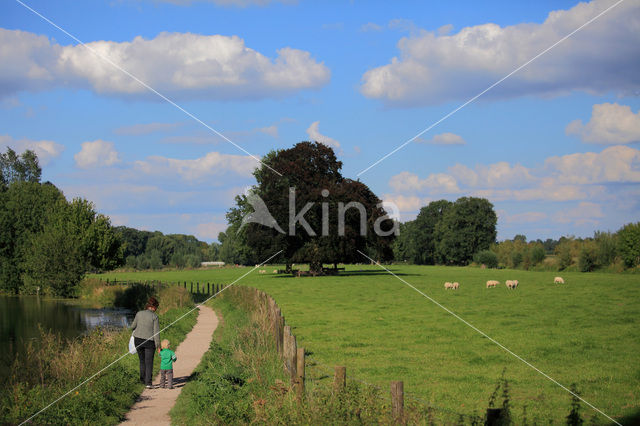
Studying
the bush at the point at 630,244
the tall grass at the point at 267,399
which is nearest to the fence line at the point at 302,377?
the tall grass at the point at 267,399

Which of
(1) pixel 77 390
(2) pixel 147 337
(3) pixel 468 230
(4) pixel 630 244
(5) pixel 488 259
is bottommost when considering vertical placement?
(1) pixel 77 390

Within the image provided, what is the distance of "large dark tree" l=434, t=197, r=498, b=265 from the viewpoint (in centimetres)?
13288

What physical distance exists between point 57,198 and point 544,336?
68.7 metres

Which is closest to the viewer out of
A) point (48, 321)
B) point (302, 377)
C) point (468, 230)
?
point (302, 377)

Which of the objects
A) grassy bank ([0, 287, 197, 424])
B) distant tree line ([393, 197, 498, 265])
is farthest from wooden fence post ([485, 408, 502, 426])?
distant tree line ([393, 197, 498, 265])

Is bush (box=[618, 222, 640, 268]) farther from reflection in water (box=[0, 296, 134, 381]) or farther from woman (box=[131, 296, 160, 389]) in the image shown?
woman (box=[131, 296, 160, 389])

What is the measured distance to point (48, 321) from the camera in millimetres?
38625

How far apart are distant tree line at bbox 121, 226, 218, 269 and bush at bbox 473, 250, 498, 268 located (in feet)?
212

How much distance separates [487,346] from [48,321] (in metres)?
29.1

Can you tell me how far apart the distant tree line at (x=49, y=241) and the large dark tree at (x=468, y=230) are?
78667 mm

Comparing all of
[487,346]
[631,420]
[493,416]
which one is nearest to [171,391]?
[493,416]

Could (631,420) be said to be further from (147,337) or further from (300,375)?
(147,337)

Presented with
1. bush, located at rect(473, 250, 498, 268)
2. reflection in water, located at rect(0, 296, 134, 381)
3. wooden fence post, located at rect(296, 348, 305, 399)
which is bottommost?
reflection in water, located at rect(0, 296, 134, 381)

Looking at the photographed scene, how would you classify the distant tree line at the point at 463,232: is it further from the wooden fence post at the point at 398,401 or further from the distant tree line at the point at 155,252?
the wooden fence post at the point at 398,401
